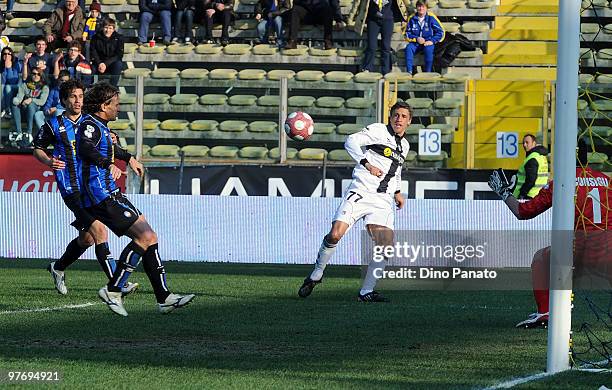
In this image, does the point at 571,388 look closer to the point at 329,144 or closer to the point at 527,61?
the point at 329,144

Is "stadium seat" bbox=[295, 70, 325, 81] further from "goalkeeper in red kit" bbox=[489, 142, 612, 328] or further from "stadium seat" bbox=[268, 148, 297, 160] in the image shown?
"goalkeeper in red kit" bbox=[489, 142, 612, 328]

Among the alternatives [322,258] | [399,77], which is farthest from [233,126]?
[322,258]

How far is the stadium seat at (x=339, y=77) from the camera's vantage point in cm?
2245

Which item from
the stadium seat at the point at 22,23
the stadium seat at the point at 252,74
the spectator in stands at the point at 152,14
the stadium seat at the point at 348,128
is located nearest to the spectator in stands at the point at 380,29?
the stadium seat at the point at 348,128

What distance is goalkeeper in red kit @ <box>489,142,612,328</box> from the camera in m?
9.16

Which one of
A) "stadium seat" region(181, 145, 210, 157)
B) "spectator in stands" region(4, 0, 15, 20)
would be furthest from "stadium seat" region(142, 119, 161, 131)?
"spectator in stands" region(4, 0, 15, 20)

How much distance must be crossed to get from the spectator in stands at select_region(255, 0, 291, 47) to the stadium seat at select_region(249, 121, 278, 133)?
3.17 metres

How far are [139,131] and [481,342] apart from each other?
46.9 feet

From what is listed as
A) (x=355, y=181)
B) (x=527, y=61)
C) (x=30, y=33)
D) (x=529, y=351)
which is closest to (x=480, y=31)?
(x=527, y=61)

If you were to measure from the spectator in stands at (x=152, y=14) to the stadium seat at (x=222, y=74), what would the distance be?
2.29m

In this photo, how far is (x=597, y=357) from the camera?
790 centimetres

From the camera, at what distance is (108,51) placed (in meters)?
23.3

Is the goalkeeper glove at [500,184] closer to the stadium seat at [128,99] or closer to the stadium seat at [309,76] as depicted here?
A: the stadium seat at [309,76]

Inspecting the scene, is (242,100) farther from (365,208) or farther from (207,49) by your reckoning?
(365,208)
